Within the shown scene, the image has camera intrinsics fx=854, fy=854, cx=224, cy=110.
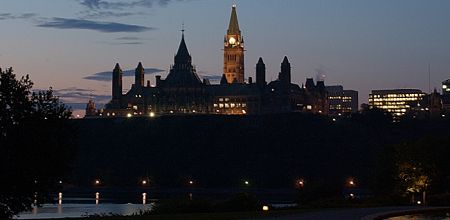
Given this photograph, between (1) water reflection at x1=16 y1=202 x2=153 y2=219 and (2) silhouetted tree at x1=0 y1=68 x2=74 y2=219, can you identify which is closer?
(2) silhouetted tree at x1=0 y1=68 x2=74 y2=219

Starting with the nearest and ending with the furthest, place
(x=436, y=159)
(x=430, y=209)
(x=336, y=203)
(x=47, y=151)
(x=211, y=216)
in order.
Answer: (x=47, y=151), (x=211, y=216), (x=430, y=209), (x=336, y=203), (x=436, y=159)

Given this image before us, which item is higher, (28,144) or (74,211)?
(28,144)

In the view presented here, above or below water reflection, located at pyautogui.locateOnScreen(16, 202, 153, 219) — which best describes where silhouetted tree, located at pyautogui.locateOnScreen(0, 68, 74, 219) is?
above

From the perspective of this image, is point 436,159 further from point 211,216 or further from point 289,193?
point 289,193

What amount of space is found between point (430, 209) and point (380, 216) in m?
7.92

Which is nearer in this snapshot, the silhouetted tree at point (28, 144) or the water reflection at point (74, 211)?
the silhouetted tree at point (28, 144)

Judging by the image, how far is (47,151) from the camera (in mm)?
36281

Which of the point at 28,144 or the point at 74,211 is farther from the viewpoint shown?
the point at 74,211

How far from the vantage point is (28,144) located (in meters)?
35.7

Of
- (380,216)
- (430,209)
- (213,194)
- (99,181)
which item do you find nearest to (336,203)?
(430,209)

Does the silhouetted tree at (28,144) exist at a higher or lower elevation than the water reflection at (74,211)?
higher

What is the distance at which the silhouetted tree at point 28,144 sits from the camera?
116 feet

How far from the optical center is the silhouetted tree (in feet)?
116

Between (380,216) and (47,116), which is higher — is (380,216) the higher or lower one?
the lower one
